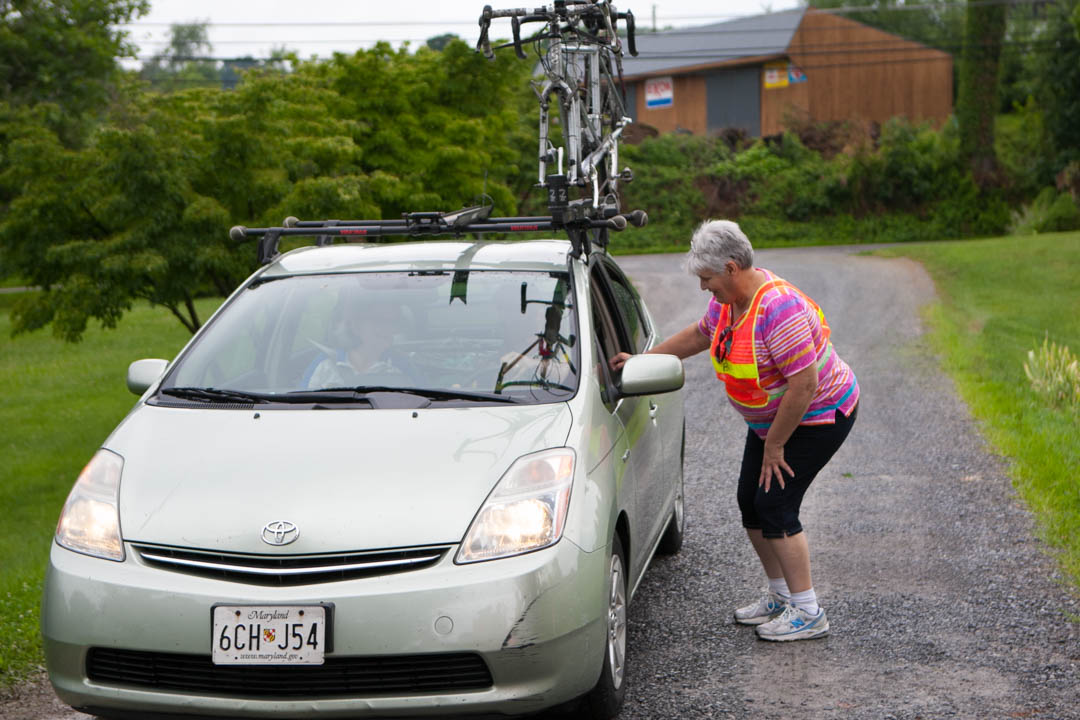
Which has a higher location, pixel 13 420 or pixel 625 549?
pixel 625 549

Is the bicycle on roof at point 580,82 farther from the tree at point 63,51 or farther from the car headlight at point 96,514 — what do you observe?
the tree at point 63,51

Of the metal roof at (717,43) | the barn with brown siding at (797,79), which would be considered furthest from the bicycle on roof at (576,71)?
the metal roof at (717,43)

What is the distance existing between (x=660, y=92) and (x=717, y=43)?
3189 millimetres

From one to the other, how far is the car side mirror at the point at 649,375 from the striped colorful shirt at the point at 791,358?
1.25 ft

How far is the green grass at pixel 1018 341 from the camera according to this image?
7383 millimetres

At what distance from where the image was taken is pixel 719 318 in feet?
16.3

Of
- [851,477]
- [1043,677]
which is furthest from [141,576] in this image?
[851,477]

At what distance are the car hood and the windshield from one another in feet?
0.73

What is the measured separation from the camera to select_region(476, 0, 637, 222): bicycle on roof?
33.8 ft

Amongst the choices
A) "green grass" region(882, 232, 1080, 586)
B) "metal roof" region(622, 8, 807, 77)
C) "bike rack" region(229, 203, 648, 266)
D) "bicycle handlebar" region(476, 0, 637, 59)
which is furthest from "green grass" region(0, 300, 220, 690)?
"metal roof" region(622, 8, 807, 77)

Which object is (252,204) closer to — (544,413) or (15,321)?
(15,321)

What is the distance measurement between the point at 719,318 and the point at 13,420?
1422cm

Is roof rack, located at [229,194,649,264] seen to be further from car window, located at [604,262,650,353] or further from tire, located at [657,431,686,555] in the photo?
tire, located at [657,431,686,555]

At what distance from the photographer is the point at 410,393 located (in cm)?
A: 434
